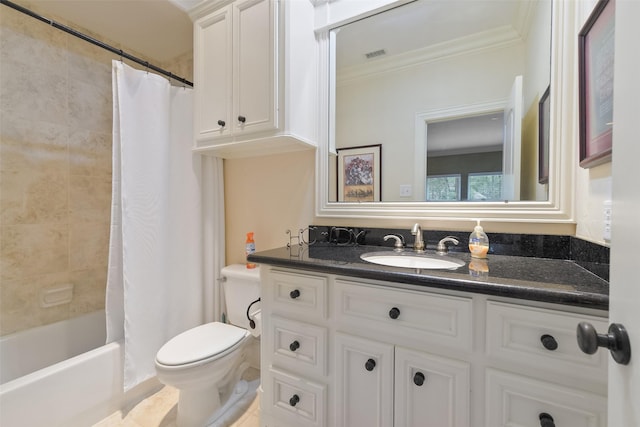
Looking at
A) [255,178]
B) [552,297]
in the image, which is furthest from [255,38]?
[552,297]

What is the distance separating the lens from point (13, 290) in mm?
1564

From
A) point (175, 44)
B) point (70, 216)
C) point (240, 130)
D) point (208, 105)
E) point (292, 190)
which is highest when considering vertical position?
point (175, 44)

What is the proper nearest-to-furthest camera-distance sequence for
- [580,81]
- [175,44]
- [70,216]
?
1. [580,81]
2. [70,216]
3. [175,44]

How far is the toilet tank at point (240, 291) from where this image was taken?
159cm

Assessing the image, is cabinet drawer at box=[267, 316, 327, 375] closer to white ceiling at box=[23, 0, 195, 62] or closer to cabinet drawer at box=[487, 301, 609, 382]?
cabinet drawer at box=[487, 301, 609, 382]

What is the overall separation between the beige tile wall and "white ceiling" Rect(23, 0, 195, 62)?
114 millimetres

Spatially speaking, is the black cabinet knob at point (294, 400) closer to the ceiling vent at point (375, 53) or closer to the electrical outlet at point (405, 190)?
the electrical outlet at point (405, 190)

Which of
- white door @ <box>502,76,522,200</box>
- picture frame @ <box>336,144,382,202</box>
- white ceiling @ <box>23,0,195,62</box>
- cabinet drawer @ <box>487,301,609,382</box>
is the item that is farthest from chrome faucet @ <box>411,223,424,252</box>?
white ceiling @ <box>23,0,195,62</box>

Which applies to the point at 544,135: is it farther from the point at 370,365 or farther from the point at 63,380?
→ the point at 63,380

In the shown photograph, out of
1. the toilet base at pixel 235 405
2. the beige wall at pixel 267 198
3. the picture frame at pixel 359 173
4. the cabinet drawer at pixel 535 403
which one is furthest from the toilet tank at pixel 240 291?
the cabinet drawer at pixel 535 403

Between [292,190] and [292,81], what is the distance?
0.61 metres

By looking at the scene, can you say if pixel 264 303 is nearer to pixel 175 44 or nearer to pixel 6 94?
pixel 6 94

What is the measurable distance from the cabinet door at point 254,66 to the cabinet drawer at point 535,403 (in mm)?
1330

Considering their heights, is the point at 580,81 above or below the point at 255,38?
below
